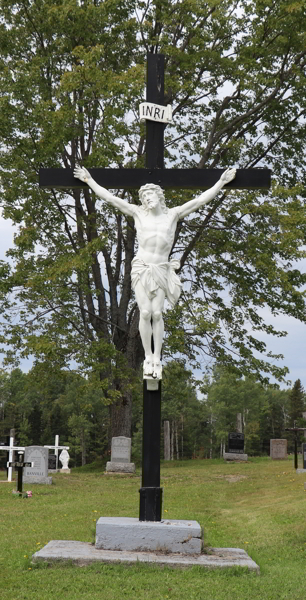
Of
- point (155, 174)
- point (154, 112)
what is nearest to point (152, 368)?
point (155, 174)

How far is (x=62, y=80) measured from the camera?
17.5 meters

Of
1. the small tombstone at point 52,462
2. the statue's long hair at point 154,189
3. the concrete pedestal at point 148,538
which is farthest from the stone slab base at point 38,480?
the statue's long hair at point 154,189

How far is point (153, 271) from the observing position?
7.04 metres

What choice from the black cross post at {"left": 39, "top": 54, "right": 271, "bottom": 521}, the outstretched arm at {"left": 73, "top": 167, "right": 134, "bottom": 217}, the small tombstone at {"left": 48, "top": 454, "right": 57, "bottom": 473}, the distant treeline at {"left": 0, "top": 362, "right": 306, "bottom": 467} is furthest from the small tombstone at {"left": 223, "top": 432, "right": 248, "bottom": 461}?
the distant treeline at {"left": 0, "top": 362, "right": 306, "bottom": 467}

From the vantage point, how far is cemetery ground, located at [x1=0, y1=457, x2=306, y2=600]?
5551mm

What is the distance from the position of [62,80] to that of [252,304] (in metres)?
8.79

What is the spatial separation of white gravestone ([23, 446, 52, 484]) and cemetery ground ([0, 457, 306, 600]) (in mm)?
435

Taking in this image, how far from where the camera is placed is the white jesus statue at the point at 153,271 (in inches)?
277

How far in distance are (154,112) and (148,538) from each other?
472 centimetres

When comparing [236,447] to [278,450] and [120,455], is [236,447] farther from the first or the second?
[120,455]

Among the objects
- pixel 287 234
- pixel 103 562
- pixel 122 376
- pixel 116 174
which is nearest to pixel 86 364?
pixel 122 376

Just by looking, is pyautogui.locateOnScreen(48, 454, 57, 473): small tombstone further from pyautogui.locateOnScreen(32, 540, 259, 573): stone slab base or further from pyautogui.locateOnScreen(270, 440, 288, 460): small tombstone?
pyautogui.locateOnScreen(32, 540, 259, 573): stone slab base

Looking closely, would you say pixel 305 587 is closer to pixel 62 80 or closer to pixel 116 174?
pixel 116 174

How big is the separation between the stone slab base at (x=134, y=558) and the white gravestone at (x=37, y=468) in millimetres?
10097
